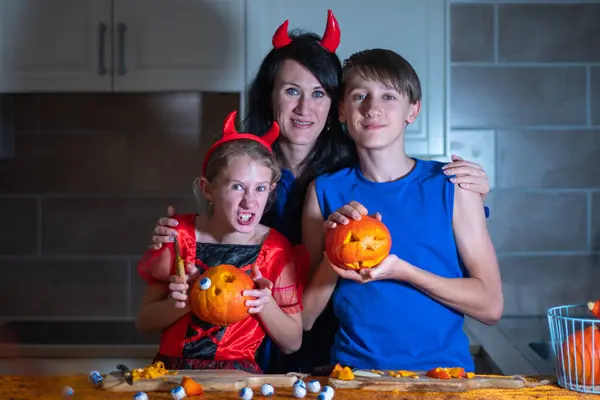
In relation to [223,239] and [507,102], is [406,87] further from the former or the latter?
[507,102]

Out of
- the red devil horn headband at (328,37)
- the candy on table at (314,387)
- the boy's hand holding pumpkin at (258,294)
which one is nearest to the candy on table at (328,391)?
the candy on table at (314,387)

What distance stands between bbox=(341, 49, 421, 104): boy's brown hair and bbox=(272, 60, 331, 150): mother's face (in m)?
0.12

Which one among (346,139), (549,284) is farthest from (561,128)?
(346,139)

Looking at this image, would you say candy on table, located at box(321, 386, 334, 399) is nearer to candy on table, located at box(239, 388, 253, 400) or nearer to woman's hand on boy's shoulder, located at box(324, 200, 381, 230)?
candy on table, located at box(239, 388, 253, 400)

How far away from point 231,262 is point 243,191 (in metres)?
0.13

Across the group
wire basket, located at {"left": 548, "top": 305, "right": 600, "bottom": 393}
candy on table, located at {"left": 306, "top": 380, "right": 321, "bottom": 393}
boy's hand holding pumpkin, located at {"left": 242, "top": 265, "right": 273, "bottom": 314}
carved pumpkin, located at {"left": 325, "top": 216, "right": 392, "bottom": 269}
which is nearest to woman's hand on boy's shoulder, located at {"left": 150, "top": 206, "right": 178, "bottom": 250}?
boy's hand holding pumpkin, located at {"left": 242, "top": 265, "right": 273, "bottom": 314}

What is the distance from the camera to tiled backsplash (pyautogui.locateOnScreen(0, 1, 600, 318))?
7.93ft

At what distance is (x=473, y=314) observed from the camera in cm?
134

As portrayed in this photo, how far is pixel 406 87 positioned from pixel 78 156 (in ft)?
4.91

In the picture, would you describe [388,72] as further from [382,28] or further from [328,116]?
[382,28]

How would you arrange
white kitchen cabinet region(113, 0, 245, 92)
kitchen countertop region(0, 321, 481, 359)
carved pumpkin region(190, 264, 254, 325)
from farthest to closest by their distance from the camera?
white kitchen cabinet region(113, 0, 245, 92), kitchen countertop region(0, 321, 481, 359), carved pumpkin region(190, 264, 254, 325)

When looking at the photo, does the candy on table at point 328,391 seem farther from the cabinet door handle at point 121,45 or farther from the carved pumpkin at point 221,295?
the cabinet door handle at point 121,45

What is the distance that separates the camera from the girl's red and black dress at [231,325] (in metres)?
1.31

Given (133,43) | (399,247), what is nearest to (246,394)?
(399,247)
